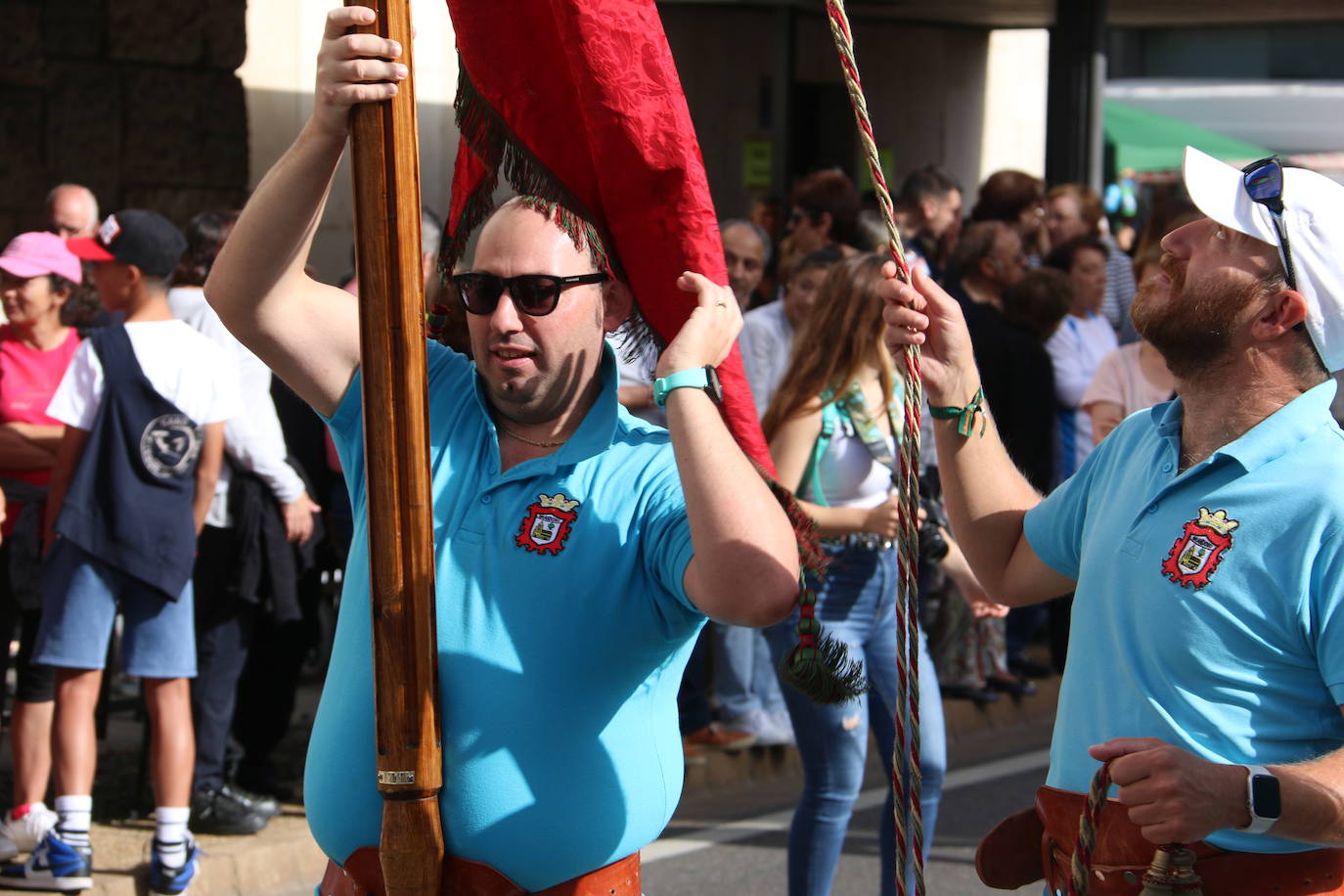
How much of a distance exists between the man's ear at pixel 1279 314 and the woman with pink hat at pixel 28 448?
12.7 feet

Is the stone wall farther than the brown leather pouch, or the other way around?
the stone wall

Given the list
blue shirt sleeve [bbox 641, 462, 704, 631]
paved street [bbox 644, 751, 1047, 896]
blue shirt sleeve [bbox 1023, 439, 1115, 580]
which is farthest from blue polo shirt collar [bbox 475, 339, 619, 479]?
paved street [bbox 644, 751, 1047, 896]

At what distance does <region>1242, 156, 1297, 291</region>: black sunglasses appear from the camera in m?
2.38

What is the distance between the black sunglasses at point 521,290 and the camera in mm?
2482

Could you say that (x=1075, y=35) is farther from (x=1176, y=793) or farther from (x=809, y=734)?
(x=1176, y=793)

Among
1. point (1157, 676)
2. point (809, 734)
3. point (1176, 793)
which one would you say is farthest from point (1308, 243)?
point (809, 734)

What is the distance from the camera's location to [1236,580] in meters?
2.28

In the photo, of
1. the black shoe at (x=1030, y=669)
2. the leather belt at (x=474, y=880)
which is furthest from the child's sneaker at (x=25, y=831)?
the black shoe at (x=1030, y=669)

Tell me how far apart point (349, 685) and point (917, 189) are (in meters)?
6.98

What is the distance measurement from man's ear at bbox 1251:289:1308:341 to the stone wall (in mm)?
6027

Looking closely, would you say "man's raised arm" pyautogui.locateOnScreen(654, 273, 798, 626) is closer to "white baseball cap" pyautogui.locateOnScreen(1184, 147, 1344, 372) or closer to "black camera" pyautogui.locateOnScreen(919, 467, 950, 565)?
"white baseball cap" pyautogui.locateOnScreen(1184, 147, 1344, 372)

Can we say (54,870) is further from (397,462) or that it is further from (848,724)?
(397,462)

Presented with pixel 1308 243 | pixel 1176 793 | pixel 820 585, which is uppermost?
pixel 1308 243

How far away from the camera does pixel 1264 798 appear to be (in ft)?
6.93
